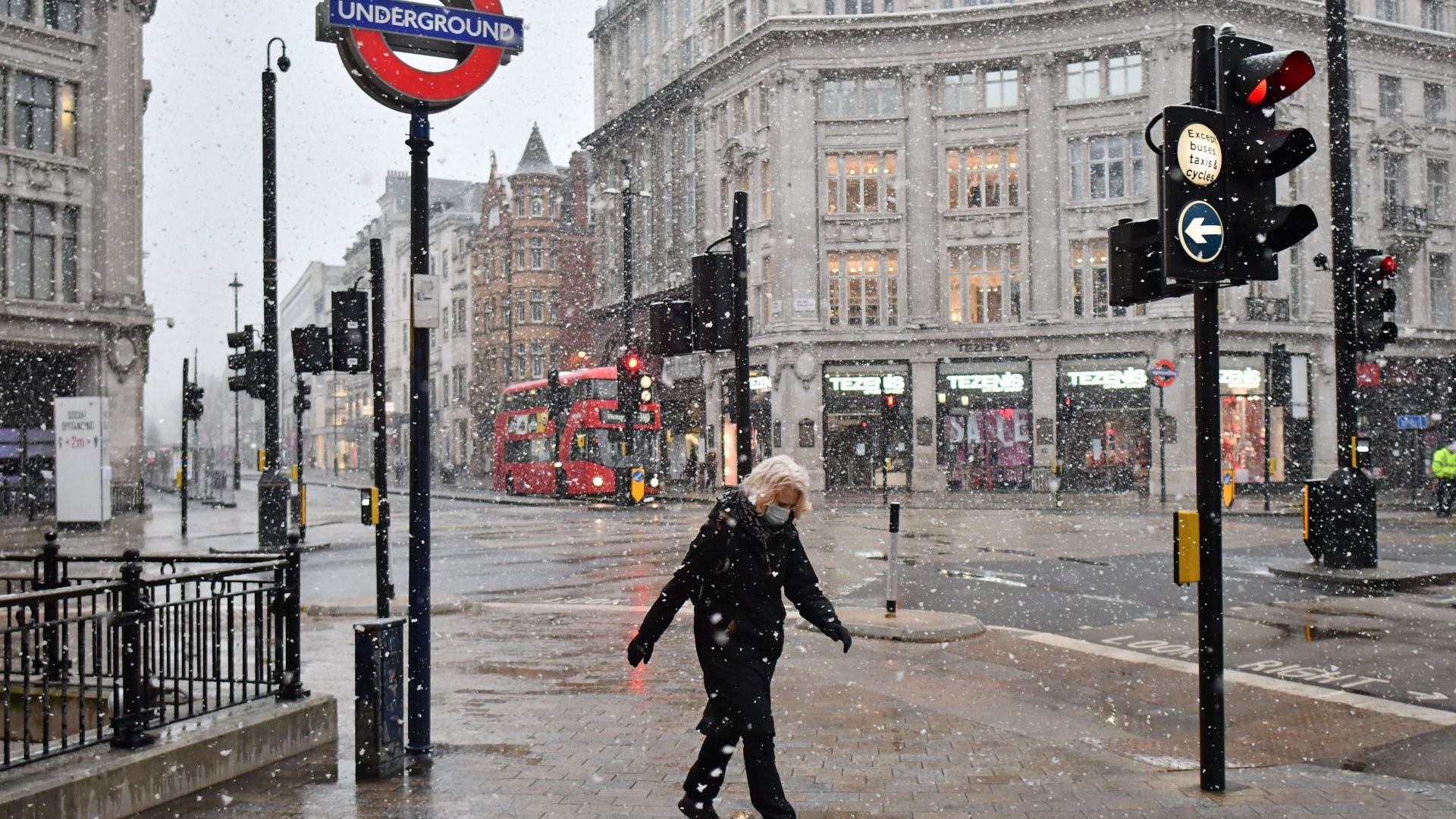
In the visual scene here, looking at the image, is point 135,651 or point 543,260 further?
point 543,260

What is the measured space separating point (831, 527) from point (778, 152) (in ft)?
73.0

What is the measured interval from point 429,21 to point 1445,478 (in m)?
27.4

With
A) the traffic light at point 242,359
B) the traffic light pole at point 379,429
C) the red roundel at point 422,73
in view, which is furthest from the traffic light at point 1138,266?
the traffic light at point 242,359

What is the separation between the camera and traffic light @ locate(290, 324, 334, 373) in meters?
14.2

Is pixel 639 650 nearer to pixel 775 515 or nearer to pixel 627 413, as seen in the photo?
pixel 775 515

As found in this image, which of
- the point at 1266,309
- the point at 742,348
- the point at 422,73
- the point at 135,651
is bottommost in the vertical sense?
the point at 135,651

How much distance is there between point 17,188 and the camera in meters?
34.8

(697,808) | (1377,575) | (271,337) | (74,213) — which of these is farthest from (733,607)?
(74,213)

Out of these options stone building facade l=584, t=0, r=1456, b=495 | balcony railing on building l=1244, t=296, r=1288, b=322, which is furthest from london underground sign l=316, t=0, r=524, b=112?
balcony railing on building l=1244, t=296, r=1288, b=322

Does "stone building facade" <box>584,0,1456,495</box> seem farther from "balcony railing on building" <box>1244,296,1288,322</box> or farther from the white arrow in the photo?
the white arrow

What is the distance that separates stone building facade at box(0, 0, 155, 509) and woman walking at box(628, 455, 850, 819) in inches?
1387

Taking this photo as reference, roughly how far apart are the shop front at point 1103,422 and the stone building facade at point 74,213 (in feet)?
101

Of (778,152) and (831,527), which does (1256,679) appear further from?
(778,152)

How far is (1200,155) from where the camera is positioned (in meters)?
5.88
